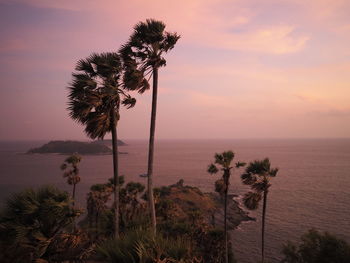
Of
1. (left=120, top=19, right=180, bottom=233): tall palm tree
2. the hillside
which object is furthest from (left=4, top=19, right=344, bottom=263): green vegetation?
the hillside

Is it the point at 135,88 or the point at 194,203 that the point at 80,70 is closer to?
the point at 135,88

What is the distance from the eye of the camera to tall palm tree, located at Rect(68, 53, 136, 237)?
10703 millimetres

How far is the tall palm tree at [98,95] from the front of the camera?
1070 centimetres

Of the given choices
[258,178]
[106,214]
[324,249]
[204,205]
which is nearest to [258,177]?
[258,178]

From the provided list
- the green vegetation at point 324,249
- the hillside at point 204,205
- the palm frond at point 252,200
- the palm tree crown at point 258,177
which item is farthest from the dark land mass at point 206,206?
the palm tree crown at point 258,177

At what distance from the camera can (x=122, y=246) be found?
5906 mm

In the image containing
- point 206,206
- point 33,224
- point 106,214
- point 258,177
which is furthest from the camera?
point 206,206

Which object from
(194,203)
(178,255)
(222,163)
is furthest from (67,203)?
(194,203)

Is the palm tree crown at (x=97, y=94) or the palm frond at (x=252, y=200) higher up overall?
the palm tree crown at (x=97, y=94)

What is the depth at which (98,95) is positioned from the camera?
10.9 metres

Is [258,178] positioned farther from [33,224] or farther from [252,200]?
[33,224]

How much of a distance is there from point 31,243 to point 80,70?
699cm

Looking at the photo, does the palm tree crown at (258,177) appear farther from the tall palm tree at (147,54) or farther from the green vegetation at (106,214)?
the tall palm tree at (147,54)

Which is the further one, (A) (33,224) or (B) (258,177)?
(B) (258,177)
